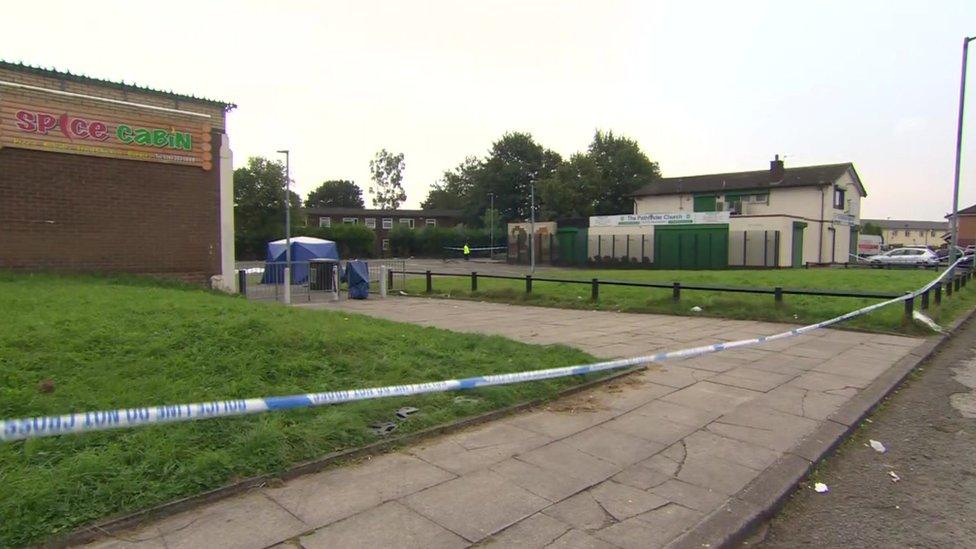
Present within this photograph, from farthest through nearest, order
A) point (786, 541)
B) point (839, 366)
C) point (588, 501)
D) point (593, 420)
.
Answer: point (839, 366) → point (593, 420) → point (588, 501) → point (786, 541)

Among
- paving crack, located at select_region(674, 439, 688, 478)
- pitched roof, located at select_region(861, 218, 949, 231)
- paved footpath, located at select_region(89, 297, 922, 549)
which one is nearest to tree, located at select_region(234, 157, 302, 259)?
paved footpath, located at select_region(89, 297, 922, 549)

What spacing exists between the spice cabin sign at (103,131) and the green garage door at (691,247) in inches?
1187

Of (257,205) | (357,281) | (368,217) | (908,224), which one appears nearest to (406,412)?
(357,281)

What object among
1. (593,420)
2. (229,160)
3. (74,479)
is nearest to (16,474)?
(74,479)

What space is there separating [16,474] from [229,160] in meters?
11.5

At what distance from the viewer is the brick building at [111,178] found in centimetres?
1059

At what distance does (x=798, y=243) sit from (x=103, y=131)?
35.7 m

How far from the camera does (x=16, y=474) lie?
302cm

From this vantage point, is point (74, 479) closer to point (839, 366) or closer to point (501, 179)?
point (839, 366)

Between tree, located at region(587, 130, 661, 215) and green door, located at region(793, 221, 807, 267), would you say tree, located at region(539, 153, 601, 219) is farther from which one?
green door, located at region(793, 221, 807, 267)

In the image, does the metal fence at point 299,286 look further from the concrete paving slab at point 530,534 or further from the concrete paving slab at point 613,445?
the concrete paving slab at point 530,534

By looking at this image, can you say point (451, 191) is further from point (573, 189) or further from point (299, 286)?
point (299, 286)

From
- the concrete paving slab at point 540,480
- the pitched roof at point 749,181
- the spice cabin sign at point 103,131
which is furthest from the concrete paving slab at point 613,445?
the pitched roof at point 749,181

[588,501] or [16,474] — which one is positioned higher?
[16,474]
